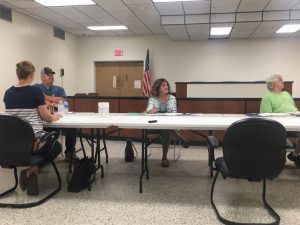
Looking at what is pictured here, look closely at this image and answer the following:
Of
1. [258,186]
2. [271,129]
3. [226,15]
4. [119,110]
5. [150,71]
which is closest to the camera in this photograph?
[271,129]

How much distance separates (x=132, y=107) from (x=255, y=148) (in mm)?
3306

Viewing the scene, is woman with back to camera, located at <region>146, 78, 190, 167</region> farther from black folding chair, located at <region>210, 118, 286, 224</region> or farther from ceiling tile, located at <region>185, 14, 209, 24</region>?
ceiling tile, located at <region>185, 14, 209, 24</region>

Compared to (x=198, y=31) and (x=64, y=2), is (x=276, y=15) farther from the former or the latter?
(x=64, y=2)

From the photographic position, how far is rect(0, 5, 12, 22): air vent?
16.4 ft

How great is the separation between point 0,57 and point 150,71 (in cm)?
422

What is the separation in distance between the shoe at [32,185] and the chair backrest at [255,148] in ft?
5.74

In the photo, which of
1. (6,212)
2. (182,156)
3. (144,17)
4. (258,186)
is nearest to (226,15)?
(144,17)

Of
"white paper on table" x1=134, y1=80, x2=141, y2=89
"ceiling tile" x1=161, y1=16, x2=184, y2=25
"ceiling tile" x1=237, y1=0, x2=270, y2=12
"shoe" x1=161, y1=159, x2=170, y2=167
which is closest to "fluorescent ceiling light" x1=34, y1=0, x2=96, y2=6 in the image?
"ceiling tile" x1=161, y1=16, x2=184, y2=25

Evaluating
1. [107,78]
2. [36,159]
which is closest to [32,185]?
[36,159]

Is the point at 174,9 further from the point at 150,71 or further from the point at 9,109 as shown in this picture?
the point at 9,109

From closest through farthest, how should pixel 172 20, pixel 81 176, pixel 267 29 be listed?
pixel 81 176, pixel 172 20, pixel 267 29

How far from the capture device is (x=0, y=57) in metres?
5.02

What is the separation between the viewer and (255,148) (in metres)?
2.02

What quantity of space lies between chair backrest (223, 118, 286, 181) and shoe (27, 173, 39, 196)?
68.8 inches
